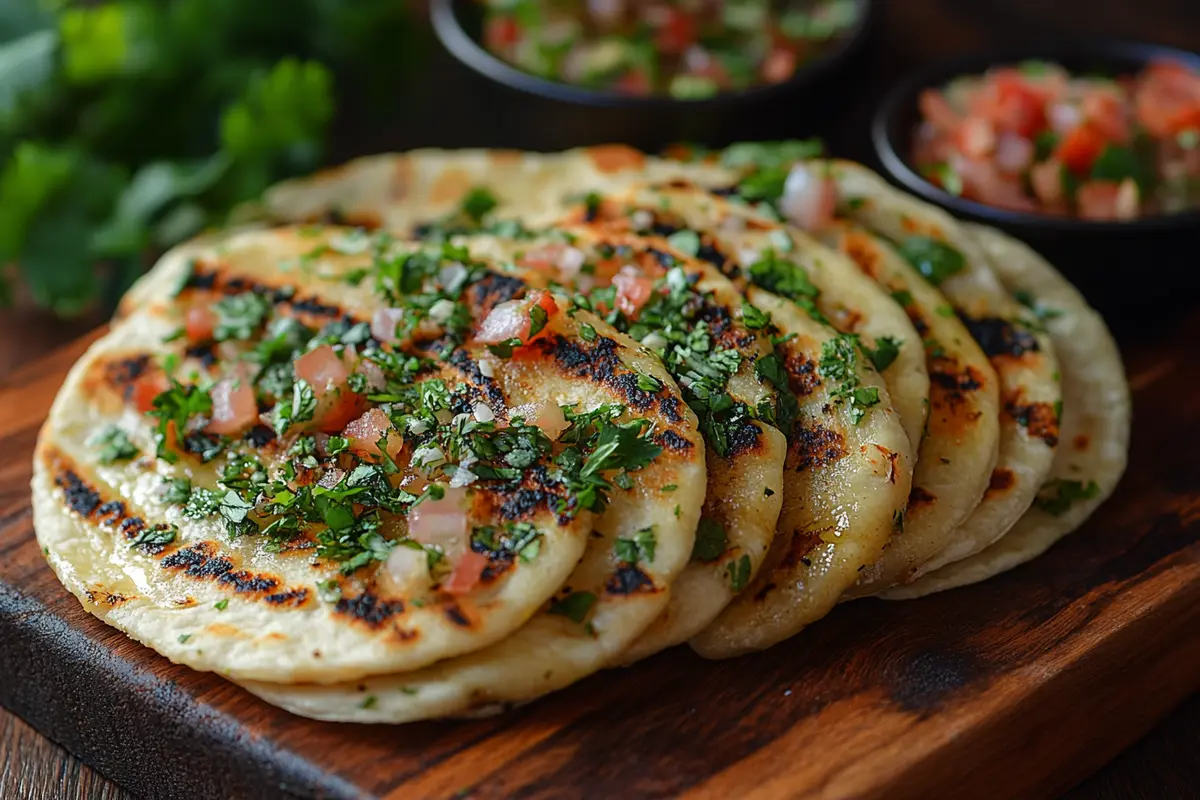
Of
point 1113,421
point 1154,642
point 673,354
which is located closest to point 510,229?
point 673,354

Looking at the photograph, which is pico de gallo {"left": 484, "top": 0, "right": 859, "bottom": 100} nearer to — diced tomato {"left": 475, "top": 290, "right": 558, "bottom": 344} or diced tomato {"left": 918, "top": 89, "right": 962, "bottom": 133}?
diced tomato {"left": 918, "top": 89, "right": 962, "bottom": 133}

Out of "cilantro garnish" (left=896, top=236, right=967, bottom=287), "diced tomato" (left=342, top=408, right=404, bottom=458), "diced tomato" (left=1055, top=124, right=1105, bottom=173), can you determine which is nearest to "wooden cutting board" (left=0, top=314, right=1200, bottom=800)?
"diced tomato" (left=342, top=408, right=404, bottom=458)

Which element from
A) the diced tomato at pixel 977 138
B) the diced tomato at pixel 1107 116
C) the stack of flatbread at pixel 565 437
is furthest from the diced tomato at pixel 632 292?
the diced tomato at pixel 1107 116

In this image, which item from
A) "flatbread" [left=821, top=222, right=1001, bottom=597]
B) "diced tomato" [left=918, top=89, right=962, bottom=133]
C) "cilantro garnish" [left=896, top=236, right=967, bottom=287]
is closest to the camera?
"flatbread" [left=821, top=222, right=1001, bottom=597]

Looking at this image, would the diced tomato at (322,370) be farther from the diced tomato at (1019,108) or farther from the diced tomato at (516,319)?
the diced tomato at (1019,108)

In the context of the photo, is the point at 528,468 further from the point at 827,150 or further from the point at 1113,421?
the point at 827,150
